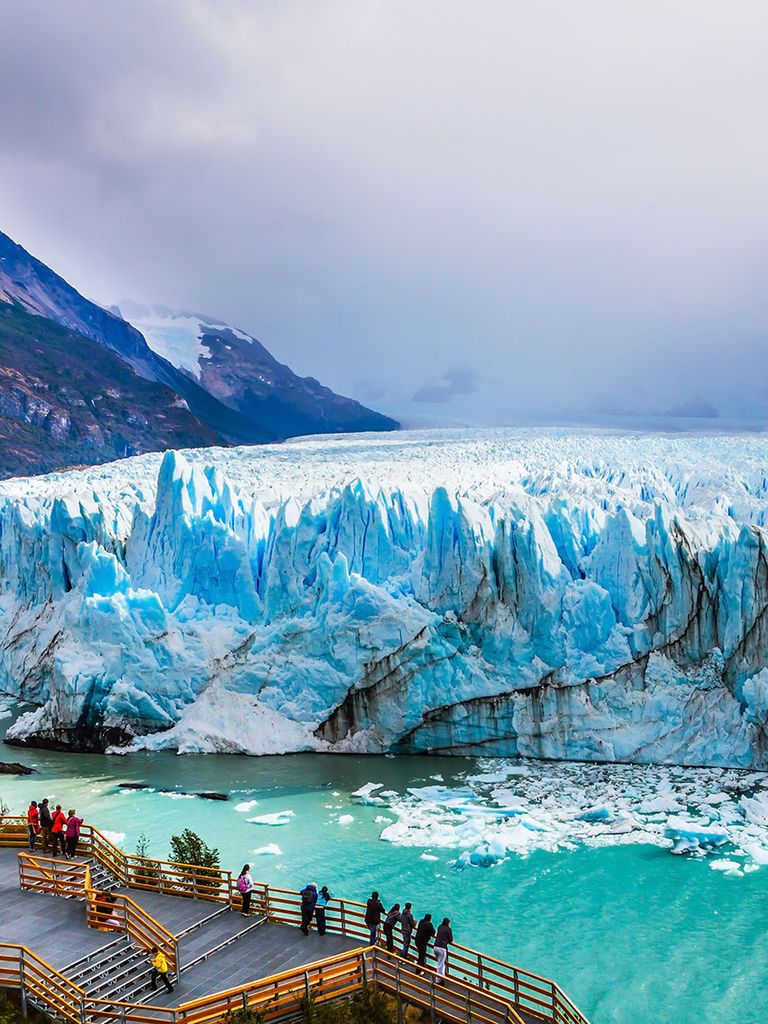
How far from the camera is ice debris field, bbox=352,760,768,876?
48.3ft

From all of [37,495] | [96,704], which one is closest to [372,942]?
[96,704]

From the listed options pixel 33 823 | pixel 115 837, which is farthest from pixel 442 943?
pixel 115 837

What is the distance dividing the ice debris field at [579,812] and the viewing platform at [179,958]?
4057mm

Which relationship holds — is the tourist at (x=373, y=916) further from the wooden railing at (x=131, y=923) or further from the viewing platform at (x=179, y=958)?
the wooden railing at (x=131, y=923)

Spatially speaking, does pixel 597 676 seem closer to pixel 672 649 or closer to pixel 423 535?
pixel 672 649

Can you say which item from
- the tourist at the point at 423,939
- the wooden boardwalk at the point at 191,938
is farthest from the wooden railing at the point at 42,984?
the tourist at the point at 423,939

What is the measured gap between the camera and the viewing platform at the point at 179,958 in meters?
8.34

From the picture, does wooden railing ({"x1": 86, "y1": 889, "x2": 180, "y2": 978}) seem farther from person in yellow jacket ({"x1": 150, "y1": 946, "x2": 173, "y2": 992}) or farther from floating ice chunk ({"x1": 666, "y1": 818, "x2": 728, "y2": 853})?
floating ice chunk ({"x1": 666, "y1": 818, "x2": 728, "y2": 853})

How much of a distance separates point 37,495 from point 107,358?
33277mm

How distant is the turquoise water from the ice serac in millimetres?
1634

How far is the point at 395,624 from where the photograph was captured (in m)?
20.5

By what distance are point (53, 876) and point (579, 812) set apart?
9.21 metres

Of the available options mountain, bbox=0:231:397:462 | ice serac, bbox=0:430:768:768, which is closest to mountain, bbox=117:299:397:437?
mountain, bbox=0:231:397:462

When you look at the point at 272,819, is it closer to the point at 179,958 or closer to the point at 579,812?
the point at 579,812
